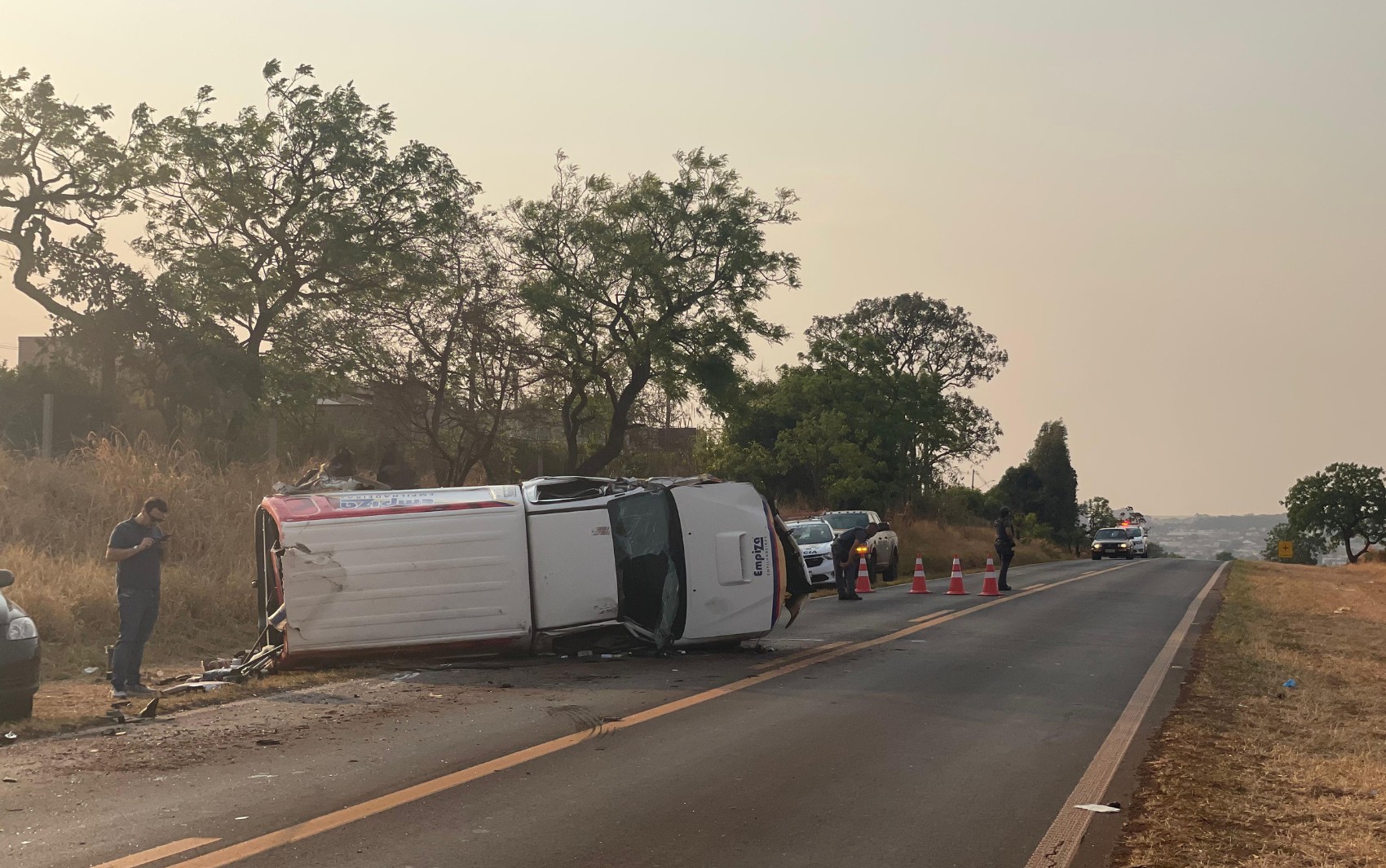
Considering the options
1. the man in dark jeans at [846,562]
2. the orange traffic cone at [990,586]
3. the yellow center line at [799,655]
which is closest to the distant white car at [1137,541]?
the orange traffic cone at [990,586]

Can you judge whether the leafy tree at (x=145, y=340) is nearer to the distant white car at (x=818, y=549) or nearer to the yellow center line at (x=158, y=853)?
the distant white car at (x=818, y=549)

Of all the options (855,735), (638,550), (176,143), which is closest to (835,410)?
(176,143)

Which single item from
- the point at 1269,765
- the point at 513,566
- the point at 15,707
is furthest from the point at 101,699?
the point at 1269,765

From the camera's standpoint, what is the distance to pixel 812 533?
99.8 ft

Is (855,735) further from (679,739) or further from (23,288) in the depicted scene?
(23,288)

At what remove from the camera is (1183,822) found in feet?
22.7

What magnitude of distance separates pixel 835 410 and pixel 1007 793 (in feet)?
157

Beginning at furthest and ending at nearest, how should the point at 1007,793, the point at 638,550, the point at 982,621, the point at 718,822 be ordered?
the point at 982,621 < the point at 638,550 < the point at 1007,793 < the point at 718,822

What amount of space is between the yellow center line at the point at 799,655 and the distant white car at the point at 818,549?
42.4 feet

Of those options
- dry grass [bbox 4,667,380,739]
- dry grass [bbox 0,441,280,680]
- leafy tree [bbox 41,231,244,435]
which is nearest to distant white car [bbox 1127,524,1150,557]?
leafy tree [bbox 41,231,244,435]

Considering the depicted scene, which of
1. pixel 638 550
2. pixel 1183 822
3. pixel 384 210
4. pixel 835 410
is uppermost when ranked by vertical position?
pixel 384 210

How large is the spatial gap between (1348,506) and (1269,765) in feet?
372

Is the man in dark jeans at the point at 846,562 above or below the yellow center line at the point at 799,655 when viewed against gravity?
above

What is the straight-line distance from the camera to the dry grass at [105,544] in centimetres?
1498
